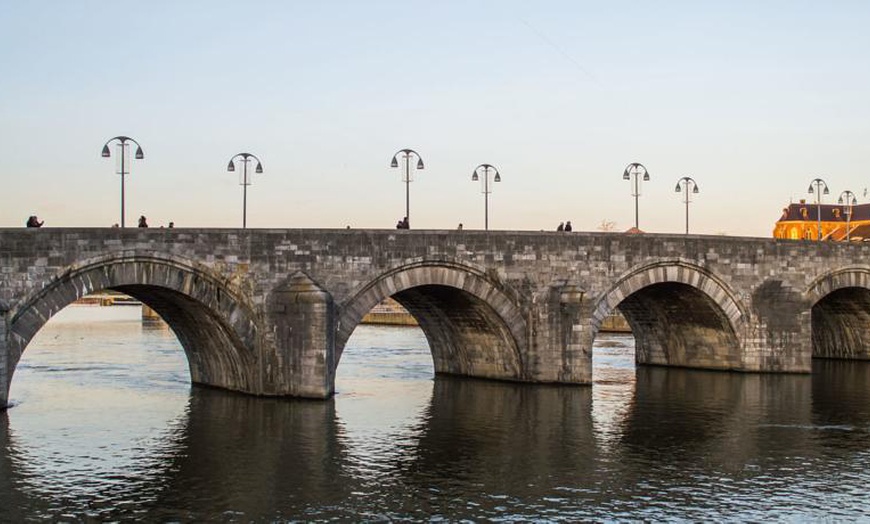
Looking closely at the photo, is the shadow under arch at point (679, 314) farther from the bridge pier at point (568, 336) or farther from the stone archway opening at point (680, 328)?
the bridge pier at point (568, 336)

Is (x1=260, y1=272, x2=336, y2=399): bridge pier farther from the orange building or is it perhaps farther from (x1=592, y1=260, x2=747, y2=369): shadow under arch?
the orange building

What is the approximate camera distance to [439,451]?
26.4 m

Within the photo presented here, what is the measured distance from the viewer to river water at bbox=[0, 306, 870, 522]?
68.0ft

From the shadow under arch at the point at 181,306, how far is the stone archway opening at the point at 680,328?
1762 centimetres

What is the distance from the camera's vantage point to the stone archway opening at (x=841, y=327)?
52031 mm

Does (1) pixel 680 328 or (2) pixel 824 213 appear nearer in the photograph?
(1) pixel 680 328

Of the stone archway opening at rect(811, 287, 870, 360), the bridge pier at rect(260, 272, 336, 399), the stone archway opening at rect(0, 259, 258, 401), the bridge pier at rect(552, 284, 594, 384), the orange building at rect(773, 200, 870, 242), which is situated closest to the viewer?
the stone archway opening at rect(0, 259, 258, 401)

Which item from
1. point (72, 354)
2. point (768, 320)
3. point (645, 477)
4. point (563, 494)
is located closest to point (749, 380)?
point (768, 320)

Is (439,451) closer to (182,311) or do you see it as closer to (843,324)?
(182,311)

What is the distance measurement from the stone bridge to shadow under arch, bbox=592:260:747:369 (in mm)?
70

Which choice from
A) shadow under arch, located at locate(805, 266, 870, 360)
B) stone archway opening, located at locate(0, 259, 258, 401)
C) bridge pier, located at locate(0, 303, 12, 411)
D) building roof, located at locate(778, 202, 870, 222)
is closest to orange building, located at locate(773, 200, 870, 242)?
building roof, located at locate(778, 202, 870, 222)

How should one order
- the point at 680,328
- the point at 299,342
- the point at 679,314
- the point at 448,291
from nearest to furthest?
the point at 299,342 → the point at 448,291 → the point at 679,314 → the point at 680,328

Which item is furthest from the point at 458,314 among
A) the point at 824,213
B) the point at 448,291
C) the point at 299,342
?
the point at 824,213

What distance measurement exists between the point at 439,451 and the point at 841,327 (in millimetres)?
35337
